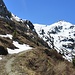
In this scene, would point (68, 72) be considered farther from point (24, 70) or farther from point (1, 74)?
point (1, 74)

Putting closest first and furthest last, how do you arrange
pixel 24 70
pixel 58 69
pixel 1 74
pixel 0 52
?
pixel 1 74, pixel 24 70, pixel 58 69, pixel 0 52

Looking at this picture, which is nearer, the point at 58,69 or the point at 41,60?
the point at 58,69

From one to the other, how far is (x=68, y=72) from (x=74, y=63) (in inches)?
355

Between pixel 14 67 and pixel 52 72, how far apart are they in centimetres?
732

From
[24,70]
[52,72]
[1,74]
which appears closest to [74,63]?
[52,72]

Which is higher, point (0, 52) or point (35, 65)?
point (0, 52)

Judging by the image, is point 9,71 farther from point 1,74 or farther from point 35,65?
point 35,65

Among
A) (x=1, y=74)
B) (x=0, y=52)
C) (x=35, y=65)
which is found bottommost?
(x=1, y=74)

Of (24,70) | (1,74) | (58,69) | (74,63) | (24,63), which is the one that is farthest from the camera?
(74,63)

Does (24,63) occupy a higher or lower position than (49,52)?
lower

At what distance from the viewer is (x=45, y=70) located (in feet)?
145

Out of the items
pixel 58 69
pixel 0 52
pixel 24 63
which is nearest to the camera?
pixel 58 69

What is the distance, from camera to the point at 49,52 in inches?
2670

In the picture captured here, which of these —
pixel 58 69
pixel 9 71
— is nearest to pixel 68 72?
pixel 58 69
